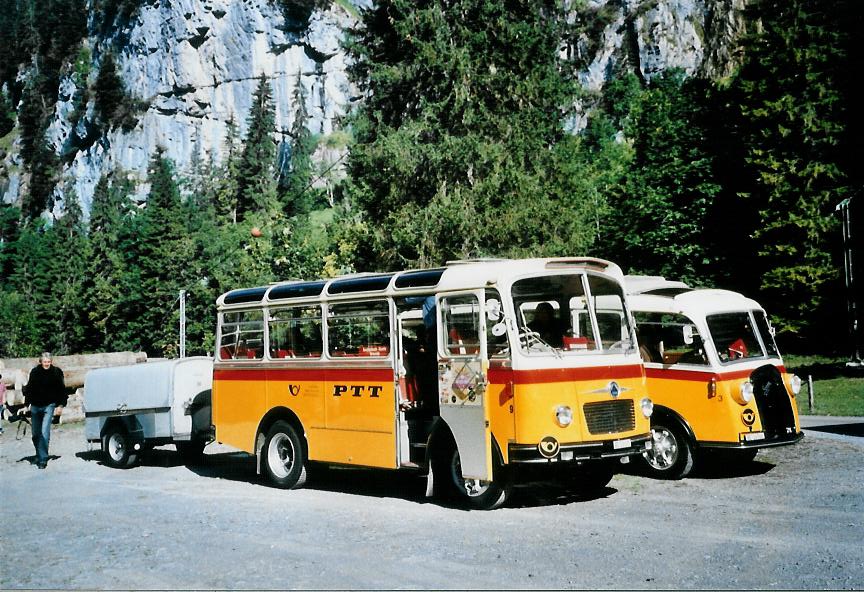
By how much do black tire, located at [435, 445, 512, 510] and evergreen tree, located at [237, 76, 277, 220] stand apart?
98.3 meters

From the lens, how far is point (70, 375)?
110ft

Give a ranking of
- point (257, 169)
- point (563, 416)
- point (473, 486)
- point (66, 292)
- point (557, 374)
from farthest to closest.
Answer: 1. point (257, 169)
2. point (66, 292)
3. point (473, 486)
4. point (557, 374)
5. point (563, 416)

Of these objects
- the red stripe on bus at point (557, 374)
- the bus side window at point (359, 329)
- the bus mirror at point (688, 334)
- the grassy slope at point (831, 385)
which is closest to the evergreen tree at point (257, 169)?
the grassy slope at point (831, 385)

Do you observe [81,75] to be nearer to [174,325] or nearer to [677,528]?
[174,325]

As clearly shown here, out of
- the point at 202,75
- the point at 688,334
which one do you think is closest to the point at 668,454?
the point at 688,334

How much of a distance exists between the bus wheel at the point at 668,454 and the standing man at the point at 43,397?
10.7 meters

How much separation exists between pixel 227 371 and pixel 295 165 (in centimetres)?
13148

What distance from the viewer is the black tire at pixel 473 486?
442 inches

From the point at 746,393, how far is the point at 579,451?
131 inches

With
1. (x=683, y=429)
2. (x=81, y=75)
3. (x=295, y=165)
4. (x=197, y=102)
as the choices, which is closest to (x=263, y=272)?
(x=683, y=429)

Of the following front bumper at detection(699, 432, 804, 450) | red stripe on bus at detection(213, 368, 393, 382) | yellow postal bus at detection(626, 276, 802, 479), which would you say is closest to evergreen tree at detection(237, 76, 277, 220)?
red stripe on bus at detection(213, 368, 393, 382)

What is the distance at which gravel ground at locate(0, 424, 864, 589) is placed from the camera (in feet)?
26.2

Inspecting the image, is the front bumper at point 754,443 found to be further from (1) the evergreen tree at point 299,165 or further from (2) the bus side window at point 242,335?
(1) the evergreen tree at point 299,165

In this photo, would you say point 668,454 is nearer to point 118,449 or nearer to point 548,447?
point 548,447
